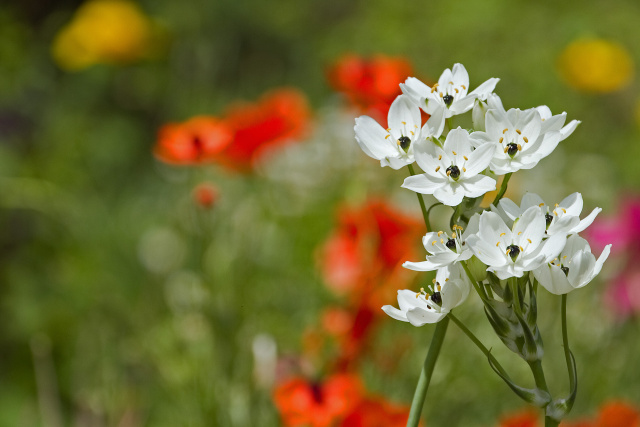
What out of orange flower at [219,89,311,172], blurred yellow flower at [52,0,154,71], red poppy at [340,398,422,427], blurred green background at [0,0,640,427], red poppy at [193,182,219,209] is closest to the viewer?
red poppy at [340,398,422,427]

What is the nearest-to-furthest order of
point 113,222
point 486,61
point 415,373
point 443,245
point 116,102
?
1. point 443,245
2. point 415,373
3. point 113,222
4. point 116,102
5. point 486,61

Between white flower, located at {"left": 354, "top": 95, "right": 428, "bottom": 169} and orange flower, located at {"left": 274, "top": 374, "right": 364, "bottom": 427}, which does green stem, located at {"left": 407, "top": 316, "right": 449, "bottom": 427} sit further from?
orange flower, located at {"left": 274, "top": 374, "right": 364, "bottom": 427}

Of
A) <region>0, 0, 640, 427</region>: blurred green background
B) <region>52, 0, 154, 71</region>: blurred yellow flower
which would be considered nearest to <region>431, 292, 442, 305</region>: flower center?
<region>0, 0, 640, 427</region>: blurred green background

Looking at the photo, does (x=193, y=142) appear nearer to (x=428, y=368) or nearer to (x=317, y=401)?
(x=317, y=401)

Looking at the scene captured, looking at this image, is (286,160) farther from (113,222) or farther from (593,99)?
(593,99)

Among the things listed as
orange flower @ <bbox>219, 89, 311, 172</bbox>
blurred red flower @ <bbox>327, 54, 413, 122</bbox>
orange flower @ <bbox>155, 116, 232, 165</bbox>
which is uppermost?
blurred red flower @ <bbox>327, 54, 413, 122</bbox>

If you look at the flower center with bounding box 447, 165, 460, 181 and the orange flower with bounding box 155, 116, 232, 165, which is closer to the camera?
the flower center with bounding box 447, 165, 460, 181

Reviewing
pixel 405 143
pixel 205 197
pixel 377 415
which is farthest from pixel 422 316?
pixel 205 197

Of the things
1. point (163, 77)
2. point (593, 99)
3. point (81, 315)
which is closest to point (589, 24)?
point (593, 99)
